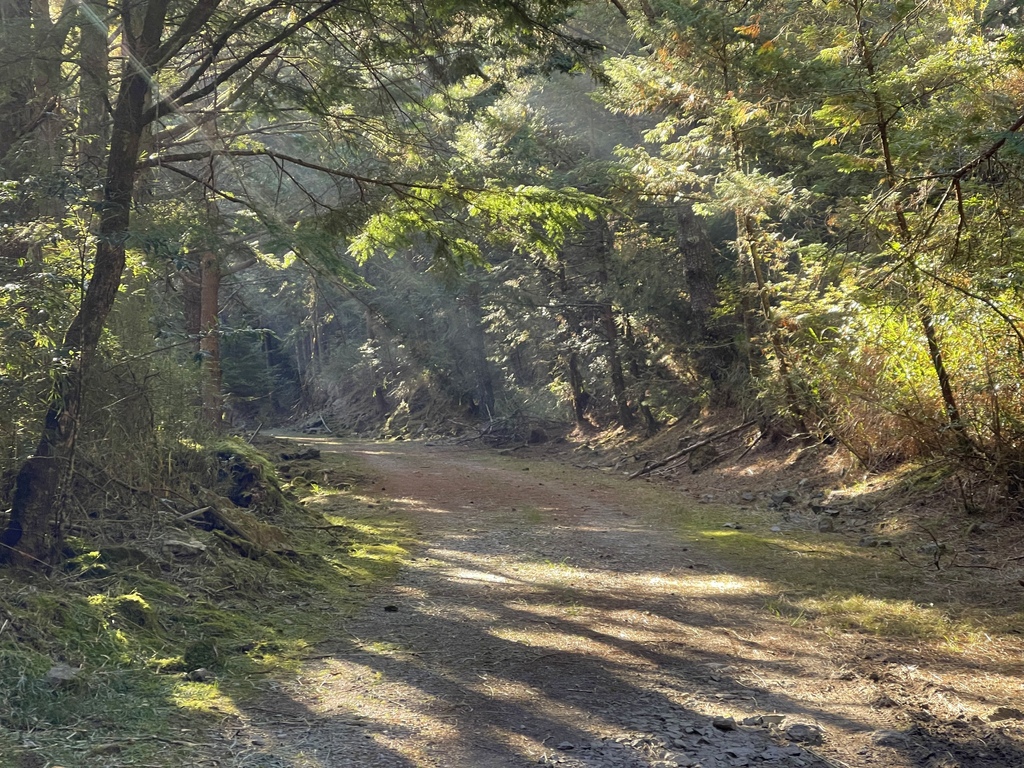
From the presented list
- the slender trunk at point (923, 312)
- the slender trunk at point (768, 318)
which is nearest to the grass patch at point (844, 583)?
the slender trunk at point (923, 312)

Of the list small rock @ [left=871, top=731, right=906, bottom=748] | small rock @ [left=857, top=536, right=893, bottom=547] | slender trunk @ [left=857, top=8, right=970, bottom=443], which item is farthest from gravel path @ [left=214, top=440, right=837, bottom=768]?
slender trunk @ [left=857, top=8, right=970, bottom=443]

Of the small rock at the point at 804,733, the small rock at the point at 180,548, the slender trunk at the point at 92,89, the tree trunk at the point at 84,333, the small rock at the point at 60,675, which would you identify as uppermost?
the slender trunk at the point at 92,89

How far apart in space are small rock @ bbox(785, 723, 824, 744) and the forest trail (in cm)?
1

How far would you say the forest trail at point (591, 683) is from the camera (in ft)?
14.8

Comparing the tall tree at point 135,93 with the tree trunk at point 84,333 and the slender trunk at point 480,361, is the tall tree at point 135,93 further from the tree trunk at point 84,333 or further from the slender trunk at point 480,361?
the slender trunk at point 480,361

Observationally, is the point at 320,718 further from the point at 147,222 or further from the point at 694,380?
the point at 694,380

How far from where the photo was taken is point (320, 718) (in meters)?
5.05

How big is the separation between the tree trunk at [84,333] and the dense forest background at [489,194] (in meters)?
0.02

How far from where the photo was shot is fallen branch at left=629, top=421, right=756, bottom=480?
1819 centimetres

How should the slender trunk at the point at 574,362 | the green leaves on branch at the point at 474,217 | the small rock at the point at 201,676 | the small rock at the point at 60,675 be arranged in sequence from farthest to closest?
the slender trunk at the point at 574,362
the green leaves on branch at the point at 474,217
the small rock at the point at 201,676
the small rock at the point at 60,675

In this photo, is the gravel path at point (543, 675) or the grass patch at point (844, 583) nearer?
the gravel path at point (543, 675)

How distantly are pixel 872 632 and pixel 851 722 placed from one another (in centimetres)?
193

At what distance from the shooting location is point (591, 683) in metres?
5.68

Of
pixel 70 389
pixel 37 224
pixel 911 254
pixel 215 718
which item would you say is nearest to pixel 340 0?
pixel 37 224
